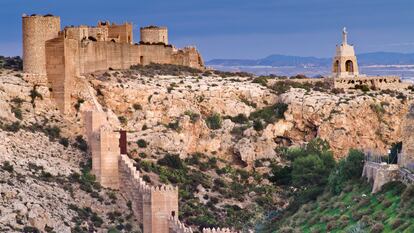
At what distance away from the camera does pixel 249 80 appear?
2598 inches

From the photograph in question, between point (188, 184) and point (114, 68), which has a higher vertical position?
point (114, 68)

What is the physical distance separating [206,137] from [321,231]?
2150 centimetres

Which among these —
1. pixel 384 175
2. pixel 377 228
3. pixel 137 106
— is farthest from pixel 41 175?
pixel 377 228

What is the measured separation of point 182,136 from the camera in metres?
58.4

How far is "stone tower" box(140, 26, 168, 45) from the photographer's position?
68188 mm

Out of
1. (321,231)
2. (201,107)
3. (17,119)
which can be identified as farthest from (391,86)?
(321,231)

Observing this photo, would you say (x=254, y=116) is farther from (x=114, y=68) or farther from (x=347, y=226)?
(x=347, y=226)

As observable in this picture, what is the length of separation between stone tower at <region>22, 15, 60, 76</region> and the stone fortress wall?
3.30 meters

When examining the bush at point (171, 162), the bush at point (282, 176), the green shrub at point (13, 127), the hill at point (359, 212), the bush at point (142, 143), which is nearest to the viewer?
the hill at point (359, 212)

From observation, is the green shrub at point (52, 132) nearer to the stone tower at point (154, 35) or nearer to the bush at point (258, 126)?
the bush at point (258, 126)

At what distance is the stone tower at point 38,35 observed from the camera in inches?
2189

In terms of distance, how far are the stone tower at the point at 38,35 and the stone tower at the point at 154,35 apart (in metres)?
12.2

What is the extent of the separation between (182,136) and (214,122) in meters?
2.44

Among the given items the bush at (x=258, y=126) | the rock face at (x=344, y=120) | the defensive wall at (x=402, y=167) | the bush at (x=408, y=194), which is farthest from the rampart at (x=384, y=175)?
the rock face at (x=344, y=120)
